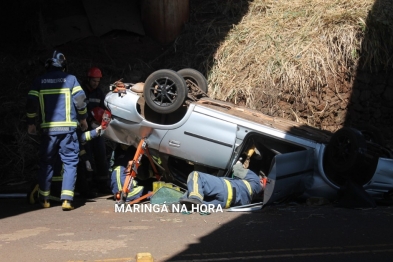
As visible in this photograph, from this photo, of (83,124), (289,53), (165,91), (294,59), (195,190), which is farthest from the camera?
(289,53)

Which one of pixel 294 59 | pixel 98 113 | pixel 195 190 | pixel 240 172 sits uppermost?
Result: pixel 294 59

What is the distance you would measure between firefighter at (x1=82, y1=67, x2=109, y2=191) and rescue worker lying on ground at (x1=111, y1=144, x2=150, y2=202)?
0.59 metres

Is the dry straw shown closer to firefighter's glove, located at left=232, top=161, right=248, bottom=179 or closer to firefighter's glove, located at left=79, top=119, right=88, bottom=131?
firefighter's glove, located at left=232, top=161, right=248, bottom=179

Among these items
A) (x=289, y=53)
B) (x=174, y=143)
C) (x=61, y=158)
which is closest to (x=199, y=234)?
(x=174, y=143)

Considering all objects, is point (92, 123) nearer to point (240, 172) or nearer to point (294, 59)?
point (240, 172)

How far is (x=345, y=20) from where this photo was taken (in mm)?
12016

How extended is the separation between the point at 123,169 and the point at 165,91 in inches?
46.1

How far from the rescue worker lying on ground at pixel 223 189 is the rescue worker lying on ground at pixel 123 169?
2.88 ft

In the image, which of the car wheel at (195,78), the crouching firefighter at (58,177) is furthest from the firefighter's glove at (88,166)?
the car wheel at (195,78)

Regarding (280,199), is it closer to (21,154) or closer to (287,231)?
(287,231)

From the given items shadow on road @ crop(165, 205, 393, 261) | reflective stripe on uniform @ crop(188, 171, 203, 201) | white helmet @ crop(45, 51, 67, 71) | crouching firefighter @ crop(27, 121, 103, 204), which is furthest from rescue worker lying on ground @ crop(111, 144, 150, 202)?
white helmet @ crop(45, 51, 67, 71)

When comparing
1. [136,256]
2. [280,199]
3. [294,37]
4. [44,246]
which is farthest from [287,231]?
[294,37]

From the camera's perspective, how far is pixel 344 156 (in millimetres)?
7770

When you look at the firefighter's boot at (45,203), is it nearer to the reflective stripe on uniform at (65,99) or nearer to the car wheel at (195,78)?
the reflective stripe on uniform at (65,99)
